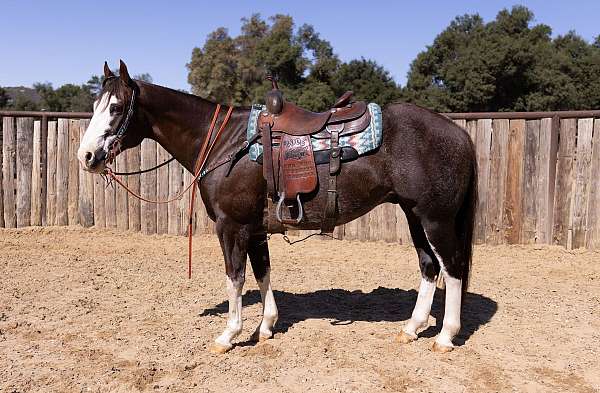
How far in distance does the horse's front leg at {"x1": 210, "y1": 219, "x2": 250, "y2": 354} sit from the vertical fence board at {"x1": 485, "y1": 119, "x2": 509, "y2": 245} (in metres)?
4.51

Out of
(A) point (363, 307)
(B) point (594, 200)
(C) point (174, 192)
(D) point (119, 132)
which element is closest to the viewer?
(D) point (119, 132)

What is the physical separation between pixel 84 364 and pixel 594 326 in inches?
161

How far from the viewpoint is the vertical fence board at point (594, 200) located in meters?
6.70

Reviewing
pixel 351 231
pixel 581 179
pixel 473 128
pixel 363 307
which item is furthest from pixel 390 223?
pixel 363 307

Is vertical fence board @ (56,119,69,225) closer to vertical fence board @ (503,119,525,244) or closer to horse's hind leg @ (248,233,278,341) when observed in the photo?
horse's hind leg @ (248,233,278,341)

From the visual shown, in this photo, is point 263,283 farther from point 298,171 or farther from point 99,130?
point 99,130

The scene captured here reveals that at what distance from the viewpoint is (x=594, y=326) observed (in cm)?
439

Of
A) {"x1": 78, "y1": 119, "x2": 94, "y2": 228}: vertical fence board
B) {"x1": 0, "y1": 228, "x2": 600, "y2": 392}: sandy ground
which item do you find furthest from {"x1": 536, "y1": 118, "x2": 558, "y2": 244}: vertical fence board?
{"x1": 78, "y1": 119, "x2": 94, "y2": 228}: vertical fence board

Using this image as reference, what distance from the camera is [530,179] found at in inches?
275

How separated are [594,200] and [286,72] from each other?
85.6 feet

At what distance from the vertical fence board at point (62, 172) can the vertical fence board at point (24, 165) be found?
469mm

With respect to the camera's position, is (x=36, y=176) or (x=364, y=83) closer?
(x=36, y=176)

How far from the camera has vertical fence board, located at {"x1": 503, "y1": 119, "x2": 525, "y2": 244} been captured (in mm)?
→ 6996

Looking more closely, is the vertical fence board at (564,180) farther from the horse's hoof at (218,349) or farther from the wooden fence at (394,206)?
the horse's hoof at (218,349)
